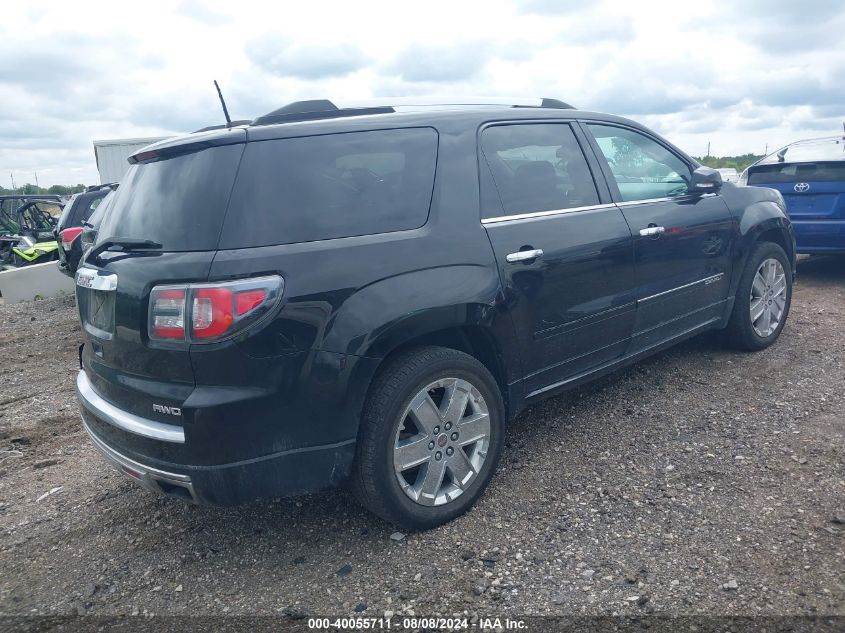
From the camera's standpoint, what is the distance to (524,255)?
3.38 metres

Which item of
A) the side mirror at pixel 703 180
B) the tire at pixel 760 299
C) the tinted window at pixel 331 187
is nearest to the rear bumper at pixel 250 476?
the tinted window at pixel 331 187

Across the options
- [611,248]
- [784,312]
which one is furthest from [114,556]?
[784,312]

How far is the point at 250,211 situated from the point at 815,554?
263 cm

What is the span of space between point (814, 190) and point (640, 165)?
13.7 feet

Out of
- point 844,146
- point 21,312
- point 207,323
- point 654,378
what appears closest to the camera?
point 207,323

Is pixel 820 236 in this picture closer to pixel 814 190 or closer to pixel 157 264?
pixel 814 190

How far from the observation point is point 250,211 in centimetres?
269

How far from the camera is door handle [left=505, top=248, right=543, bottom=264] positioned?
10.9 feet

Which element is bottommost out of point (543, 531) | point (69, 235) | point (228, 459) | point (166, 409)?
point (543, 531)

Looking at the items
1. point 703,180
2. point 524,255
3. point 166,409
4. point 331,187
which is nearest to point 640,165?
point 703,180

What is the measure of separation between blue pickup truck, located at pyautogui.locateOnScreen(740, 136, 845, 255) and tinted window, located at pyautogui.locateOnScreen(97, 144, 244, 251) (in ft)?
22.3

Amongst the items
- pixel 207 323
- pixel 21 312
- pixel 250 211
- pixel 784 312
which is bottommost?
pixel 21 312

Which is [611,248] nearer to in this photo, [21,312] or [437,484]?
[437,484]

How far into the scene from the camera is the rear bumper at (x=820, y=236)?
7285 mm
